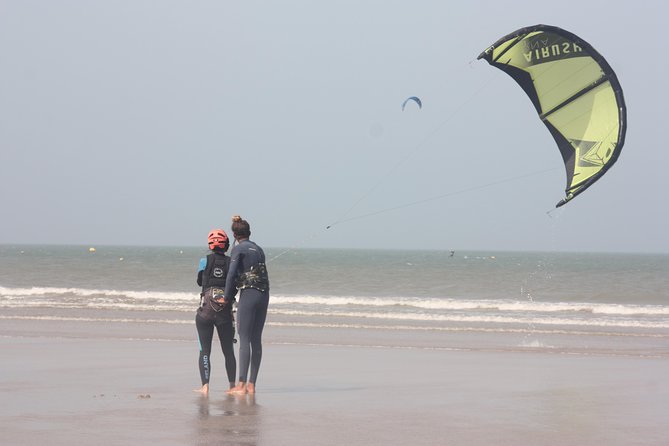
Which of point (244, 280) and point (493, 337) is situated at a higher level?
point (244, 280)

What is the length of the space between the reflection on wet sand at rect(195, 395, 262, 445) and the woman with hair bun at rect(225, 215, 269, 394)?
0.33 metres

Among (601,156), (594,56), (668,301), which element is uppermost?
(594,56)

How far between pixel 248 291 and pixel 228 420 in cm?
168

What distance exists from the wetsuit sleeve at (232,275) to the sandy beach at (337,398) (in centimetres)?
99

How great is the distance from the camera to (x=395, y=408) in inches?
318

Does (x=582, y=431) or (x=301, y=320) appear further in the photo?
(x=301, y=320)

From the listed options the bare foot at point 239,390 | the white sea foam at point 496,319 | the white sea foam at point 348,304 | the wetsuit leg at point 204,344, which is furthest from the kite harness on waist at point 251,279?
the white sea foam at point 348,304

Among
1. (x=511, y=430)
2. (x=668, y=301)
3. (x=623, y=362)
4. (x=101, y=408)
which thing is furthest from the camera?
(x=668, y=301)

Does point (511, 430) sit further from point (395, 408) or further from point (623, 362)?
point (623, 362)

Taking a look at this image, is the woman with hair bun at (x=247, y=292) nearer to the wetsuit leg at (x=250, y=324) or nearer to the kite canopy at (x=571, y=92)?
the wetsuit leg at (x=250, y=324)

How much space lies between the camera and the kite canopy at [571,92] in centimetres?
1128

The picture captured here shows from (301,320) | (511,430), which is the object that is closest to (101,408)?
(511,430)

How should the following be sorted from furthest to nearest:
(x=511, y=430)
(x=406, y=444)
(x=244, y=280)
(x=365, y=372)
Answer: (x=365, y=372) < (x=244, y=280) < (x=511, y=430) < (x=406, y=444)

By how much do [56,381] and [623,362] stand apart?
7624mm
